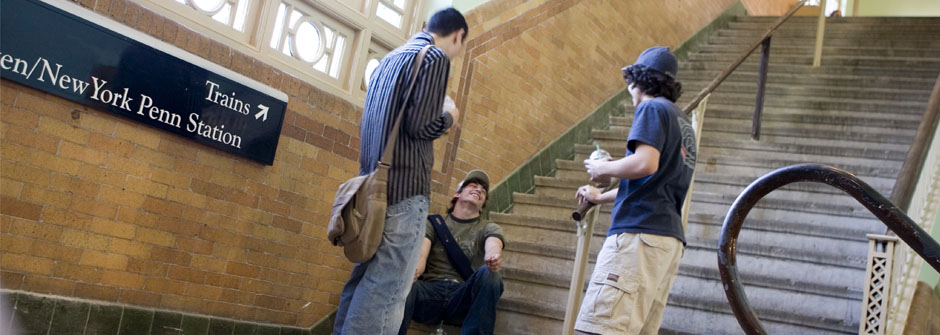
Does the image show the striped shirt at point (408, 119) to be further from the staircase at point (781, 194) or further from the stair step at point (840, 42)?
the stair step at point (840, 42)

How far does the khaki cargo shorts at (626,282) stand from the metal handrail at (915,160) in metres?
1.47

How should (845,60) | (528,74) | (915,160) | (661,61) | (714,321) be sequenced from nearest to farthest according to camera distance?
1. (661,61)
2. (915,160)
3. (714,321)
4. (528,74)
5. (845,60)

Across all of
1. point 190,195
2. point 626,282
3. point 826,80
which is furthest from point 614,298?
point 826,80

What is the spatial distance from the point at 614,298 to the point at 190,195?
215 centimetres

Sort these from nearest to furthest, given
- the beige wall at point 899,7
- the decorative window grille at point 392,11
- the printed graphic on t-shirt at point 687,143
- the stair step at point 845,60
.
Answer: the printed graphic on t-shirt at point 687,143, the decorative window grille at point 392,11, the stair step at point 845,60, the beige wall at point 899,7

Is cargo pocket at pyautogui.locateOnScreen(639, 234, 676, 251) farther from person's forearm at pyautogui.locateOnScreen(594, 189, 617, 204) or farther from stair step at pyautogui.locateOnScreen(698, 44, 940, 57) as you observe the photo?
stair step at pyautogui.locateOnScreen(698, 44, 940, 57)

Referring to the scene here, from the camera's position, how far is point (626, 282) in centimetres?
245

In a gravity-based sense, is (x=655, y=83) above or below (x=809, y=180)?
above

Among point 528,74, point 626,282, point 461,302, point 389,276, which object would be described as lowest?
point 461,302

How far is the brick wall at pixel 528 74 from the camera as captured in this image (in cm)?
533

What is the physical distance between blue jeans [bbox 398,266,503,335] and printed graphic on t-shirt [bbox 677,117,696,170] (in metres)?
1.62

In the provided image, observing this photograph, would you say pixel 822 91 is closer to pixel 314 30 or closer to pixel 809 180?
pixel 314 30

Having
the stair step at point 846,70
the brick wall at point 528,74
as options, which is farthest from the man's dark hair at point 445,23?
the stair step at point 846,70

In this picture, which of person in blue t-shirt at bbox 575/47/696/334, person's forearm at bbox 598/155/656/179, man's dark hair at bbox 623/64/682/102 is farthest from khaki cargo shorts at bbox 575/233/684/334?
man's dark hair at bbox 623/64/682/102
